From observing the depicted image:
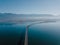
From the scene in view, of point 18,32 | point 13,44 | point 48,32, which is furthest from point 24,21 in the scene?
point 48,32

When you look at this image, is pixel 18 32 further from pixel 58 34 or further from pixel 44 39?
pixel 58 34

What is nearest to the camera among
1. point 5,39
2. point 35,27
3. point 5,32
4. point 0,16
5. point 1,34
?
point 0,16

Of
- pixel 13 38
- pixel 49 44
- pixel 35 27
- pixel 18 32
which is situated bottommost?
pixel 49 44

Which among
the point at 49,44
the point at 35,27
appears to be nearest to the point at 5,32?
the point at 35,27

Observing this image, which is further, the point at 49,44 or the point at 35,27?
the point at 35,27

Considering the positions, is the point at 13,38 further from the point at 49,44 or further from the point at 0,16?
the point at 49,44

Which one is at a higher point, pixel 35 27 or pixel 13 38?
pixel 35 27

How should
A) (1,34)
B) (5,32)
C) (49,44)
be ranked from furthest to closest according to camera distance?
(5,32), (1,34), (49,44)

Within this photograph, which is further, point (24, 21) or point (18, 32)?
point (18, 32)

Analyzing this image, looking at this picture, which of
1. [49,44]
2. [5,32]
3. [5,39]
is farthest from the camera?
[5,32]
